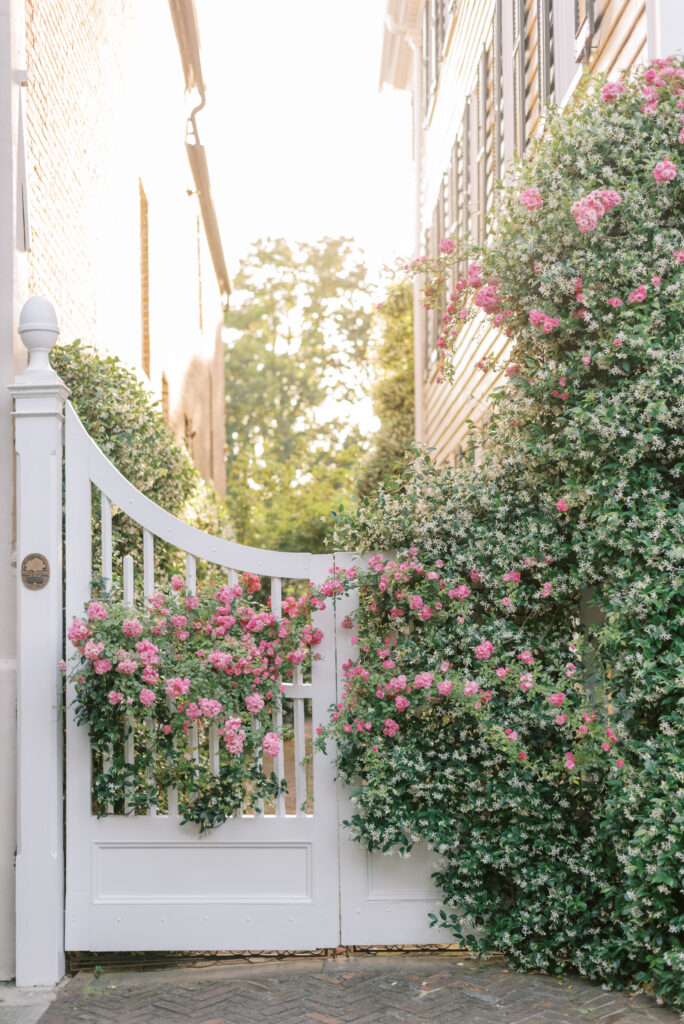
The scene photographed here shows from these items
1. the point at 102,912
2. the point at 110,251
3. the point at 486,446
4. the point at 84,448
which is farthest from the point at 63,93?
the point at 102,912

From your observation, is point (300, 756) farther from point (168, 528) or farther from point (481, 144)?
point (481, 144)

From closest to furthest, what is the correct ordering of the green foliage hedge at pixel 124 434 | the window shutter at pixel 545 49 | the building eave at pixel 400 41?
the green foliage hedge at pixel 124 434
the window shutter at pixel 545 49
the building eave at pixel 400 41

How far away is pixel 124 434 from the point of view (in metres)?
6.25

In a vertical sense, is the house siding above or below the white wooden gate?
above

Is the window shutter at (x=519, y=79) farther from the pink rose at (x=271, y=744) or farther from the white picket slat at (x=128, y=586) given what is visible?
the pink rose at (x=271, y=744)

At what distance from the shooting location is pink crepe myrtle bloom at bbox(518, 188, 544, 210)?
168 inches

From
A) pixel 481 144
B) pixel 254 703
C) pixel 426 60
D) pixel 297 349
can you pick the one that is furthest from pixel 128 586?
pixel 297 349

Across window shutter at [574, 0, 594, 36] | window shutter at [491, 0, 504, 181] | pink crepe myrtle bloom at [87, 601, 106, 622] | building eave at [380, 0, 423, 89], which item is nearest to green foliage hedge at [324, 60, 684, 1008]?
pink crepe myrtle bloom at [87, 601, 106, 622]

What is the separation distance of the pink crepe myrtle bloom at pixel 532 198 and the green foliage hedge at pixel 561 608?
0.5 inches

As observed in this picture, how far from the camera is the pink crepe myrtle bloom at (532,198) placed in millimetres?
4277

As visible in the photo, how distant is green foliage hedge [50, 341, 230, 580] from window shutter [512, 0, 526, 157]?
12.1ft

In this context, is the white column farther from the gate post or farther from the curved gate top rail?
the gate post

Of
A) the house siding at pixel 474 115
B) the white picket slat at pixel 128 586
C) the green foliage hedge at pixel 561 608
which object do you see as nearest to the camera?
the green foliage hedge at pixel 561 608

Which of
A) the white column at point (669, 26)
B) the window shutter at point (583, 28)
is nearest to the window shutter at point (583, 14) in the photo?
the window shutter at point (583, 28)
